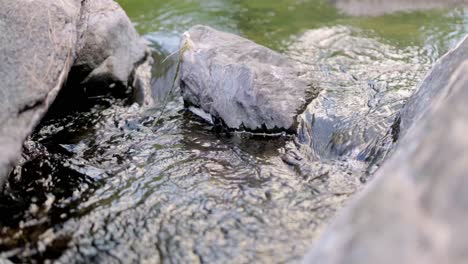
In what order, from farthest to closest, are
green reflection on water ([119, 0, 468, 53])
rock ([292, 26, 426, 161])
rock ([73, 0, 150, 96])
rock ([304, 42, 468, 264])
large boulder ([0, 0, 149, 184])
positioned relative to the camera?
1. green reflection on water ([119, 0, 468, 53])
2. rock ([73, 0, 150, 96])
3. rock ([292, 26, 426, 161])
4. large boulder ([0, 0, 149, 184])
5. rock ([304, 42, 468, 264])

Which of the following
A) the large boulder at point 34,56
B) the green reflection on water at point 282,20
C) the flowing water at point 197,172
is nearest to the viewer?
the flowing water at point 197,172

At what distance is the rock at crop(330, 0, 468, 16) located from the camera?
750cm

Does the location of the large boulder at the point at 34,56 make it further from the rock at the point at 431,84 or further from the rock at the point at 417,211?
the rock at the point at 431,84

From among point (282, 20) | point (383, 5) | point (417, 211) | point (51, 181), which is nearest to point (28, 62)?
point (51, 181)

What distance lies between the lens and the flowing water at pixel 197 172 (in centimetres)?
279

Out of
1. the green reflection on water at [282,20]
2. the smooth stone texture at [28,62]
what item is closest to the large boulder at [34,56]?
the smooth stone texture at [28,62]

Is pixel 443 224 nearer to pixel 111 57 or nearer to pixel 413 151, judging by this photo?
pixel 413 151

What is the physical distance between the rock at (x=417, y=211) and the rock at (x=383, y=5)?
6102mm

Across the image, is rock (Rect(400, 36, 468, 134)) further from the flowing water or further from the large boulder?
the large boulder

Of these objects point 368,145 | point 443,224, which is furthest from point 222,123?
point 443,224

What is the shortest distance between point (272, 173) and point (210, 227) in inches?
31.6

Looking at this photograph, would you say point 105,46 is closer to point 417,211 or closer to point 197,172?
point 197,172

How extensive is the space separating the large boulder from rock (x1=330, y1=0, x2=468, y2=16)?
164 inches

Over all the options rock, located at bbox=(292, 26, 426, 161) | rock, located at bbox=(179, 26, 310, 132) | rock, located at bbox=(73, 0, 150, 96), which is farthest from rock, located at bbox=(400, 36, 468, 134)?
rock, located at bbox=(73, 0, 150, 96)
